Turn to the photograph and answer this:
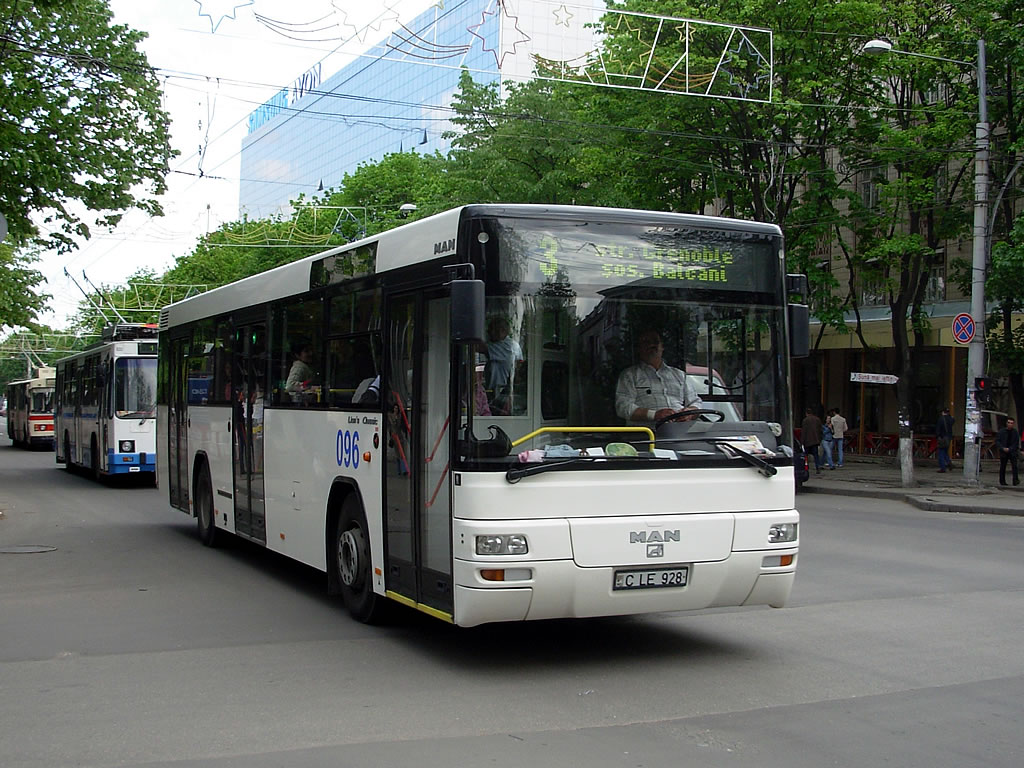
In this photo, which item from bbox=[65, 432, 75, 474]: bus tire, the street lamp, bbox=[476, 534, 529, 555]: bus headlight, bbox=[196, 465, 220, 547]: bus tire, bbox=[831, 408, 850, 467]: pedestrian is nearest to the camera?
bbox=[476, 534, 529, 555]: bus headlight

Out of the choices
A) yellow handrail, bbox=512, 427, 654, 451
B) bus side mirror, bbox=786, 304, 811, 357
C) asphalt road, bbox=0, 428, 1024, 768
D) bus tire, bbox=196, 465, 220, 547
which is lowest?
asphalt road, bbox=0, 428, 1024, 768

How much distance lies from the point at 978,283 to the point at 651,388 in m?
17.9

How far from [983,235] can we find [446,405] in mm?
18802

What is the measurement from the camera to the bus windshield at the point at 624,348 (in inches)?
277

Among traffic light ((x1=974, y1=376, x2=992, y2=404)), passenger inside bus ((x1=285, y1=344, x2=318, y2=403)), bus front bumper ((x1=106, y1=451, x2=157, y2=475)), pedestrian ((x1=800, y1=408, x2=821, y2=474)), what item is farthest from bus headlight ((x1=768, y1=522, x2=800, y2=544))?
pedestrian ((x1=800, y1=408, x2=821, y2=474))

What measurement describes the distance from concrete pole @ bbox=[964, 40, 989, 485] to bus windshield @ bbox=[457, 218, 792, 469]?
651 inches

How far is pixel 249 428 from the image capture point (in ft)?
38.2

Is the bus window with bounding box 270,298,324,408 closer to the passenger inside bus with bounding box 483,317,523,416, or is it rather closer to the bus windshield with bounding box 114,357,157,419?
the passenger inside bus with bounding box 483,317,523,416

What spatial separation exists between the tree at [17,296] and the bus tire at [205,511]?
67.9ft

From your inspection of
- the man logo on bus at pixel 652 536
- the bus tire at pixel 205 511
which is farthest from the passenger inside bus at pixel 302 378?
the man logo on bus at pixel 652 536

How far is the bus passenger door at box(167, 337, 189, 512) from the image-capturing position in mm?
14547

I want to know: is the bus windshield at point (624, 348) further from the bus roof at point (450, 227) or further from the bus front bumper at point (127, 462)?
the bus front bumper at point (127, 462)

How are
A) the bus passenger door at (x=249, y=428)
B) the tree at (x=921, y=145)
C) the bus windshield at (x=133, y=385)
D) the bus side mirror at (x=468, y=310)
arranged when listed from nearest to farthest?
the bus side mirror at (x=468, y=310)
the bus passenger door at (x=249, y=428)
the bus windshield at (x=133, y=385)
the tree at (x=921, y=145)

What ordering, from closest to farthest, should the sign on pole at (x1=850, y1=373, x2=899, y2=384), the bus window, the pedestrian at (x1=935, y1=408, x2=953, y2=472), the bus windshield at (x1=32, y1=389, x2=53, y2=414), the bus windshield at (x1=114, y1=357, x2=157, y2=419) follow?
the bus window → the bus windshield at (x1=114, y1=357, x2=157, y2=419) → the sign on pole at (x1=850, y1=373, x2=899, y2=384) → the pedestrian at (x1=935, y1=408, x2=953, y2=472) → the bus windshield at (x1=32, y1=389, x2=53, y2=414)
